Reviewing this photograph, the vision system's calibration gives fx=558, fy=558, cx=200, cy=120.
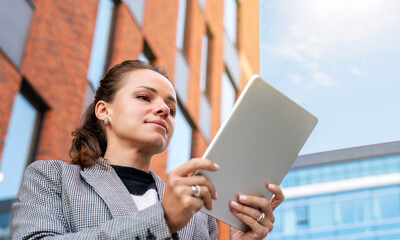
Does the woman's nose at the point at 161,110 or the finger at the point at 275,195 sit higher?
the woman's nose at the point at 161,110

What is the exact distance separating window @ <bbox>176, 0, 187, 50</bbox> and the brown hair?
730 centimetres

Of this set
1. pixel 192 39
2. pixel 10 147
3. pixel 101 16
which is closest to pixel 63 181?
pixel 10 147

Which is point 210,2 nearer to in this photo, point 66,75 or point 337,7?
point 337,7

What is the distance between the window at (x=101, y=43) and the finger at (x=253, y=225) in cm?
525

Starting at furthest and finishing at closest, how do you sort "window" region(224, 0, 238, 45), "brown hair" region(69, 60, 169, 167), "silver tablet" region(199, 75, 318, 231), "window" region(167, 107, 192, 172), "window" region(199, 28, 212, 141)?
"window" region(224, 0, 238, 45)
"window" region(199, 28, 212, 141)
"window" region(167, 107, 192, 172)
"brown hair" region(69, 60, 169, 167)
"silver tablet" region(199, 75, 318, 231)

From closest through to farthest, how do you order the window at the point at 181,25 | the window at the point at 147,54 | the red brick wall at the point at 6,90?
the red brick wall at the point at 6,90, the window at the point at 147,54, the window at the point at 181,25

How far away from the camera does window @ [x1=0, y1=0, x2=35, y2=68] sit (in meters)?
5.36

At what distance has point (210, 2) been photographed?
39.1 ft

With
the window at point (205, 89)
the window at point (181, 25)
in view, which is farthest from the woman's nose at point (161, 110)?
the window at point (205, 89)

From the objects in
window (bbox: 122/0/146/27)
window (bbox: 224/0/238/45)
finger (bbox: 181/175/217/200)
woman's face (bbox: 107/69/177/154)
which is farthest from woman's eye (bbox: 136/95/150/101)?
window (bbox: 224/0/238/45)

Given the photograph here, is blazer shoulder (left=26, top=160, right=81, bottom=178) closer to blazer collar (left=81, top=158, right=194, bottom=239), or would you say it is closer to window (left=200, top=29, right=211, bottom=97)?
blazer collar (left=81, top=158, right=194, bottom=239)

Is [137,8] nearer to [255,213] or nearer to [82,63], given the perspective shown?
[82,63]

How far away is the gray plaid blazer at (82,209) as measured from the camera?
1.56 m

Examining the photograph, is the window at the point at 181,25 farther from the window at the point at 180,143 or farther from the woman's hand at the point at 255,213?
the woman's hand at the point at 255,213
